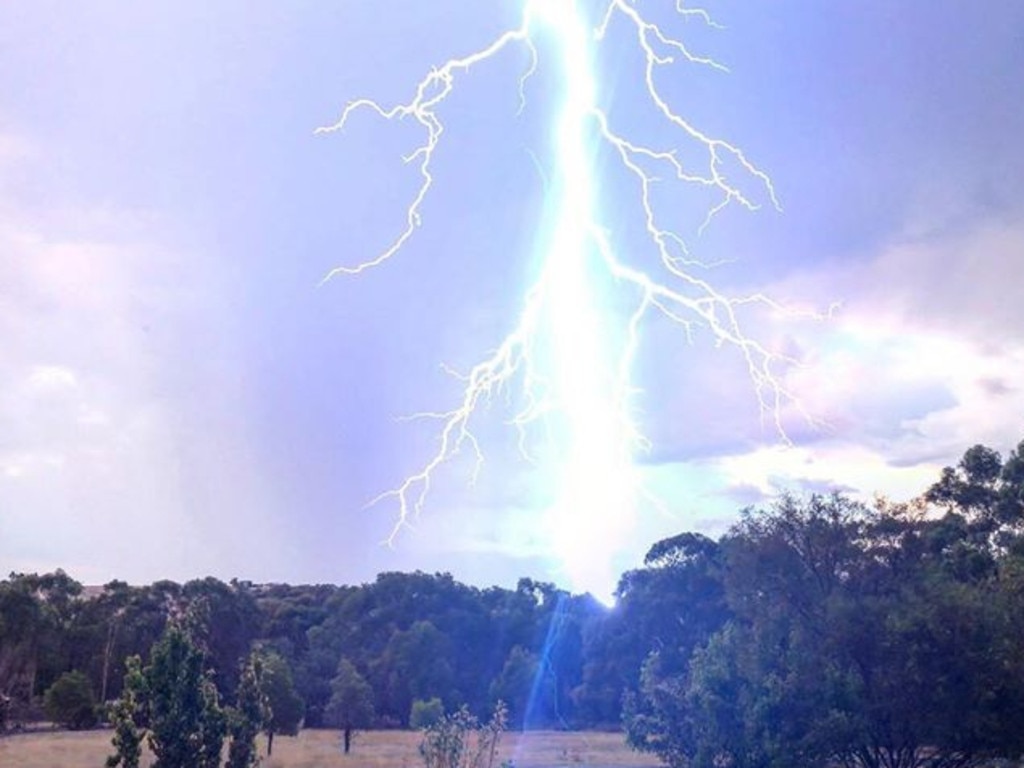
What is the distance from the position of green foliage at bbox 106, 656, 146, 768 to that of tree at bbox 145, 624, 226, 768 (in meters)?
0.19

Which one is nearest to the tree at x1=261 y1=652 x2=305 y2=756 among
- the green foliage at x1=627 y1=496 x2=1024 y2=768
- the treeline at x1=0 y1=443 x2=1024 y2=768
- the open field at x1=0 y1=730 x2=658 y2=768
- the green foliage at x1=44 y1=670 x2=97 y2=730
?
the open field at x1=0 y1=730 x2=658 y2=768

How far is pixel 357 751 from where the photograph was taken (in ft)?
131

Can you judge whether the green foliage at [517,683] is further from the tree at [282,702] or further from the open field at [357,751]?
the tree at [282,702]

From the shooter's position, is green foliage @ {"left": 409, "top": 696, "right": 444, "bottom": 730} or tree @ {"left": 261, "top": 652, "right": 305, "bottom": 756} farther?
green foliage @ {"left": 409, "top": 696, "right": 444, "bottom": 730}

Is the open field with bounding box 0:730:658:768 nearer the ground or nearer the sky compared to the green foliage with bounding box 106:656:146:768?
nearer the ground

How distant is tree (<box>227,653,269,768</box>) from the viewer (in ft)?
66.7

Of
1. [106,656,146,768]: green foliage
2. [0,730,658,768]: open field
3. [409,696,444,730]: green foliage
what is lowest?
[0,730,658,768]: open field

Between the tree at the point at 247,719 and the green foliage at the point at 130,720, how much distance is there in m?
1.64

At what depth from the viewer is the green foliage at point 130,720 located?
17875mm

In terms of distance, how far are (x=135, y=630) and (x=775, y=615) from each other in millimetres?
37543

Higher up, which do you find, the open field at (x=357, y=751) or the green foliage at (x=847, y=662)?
the green foliage at (x=847, y=662)

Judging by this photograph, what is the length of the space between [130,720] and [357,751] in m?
23.1

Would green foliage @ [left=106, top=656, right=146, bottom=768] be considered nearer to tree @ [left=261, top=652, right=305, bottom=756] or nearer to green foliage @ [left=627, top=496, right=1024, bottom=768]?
green foliage @ [left=627, top=496, right=1024, bottom=768]

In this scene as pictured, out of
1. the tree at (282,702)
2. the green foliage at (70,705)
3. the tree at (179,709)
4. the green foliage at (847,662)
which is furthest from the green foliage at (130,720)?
the green foliage at (70,705)
